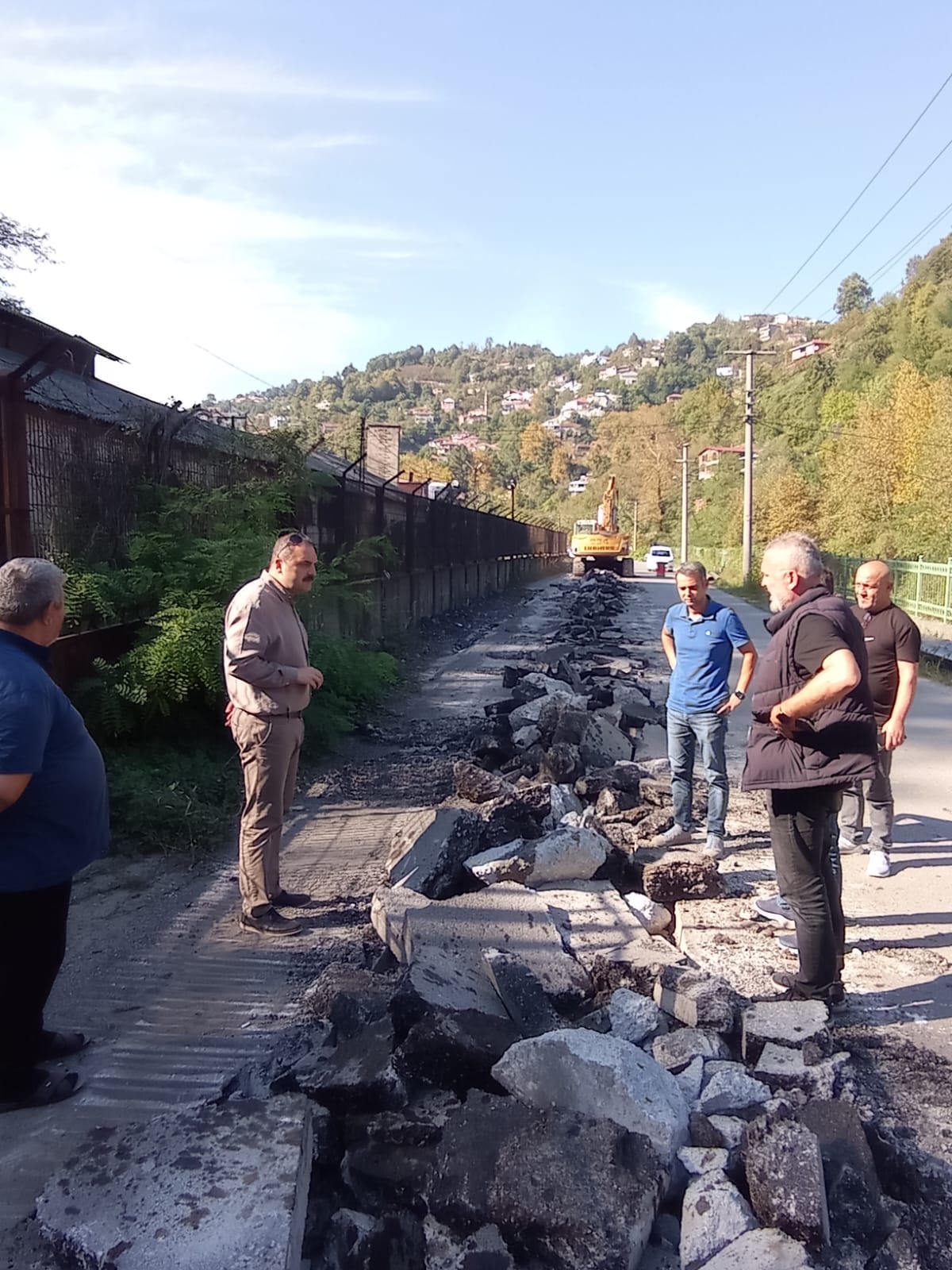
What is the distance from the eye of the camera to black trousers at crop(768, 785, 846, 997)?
3990mm

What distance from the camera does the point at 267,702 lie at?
191 inches

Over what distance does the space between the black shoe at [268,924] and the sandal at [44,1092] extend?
→ 57.9 inches

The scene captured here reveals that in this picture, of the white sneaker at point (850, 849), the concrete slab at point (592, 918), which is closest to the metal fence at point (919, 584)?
the white sneaker at point (850, 849)

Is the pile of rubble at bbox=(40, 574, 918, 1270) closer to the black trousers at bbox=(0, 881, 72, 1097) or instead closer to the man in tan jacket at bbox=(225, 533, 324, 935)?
the man in tan jacket at bbox=(225, 533, 324, 935)

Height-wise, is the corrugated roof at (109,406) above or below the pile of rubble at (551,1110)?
above

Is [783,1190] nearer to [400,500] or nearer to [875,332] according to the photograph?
[400,500]

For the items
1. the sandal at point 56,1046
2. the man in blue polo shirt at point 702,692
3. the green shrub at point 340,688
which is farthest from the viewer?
the green shrub at point 340,688

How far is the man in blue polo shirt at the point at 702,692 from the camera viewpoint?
6066mm

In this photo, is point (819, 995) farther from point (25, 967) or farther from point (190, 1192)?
point (25, 967)

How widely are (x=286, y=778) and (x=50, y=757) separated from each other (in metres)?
1.78

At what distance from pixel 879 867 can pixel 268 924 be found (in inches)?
141

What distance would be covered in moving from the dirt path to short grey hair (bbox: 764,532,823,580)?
2.74 metres

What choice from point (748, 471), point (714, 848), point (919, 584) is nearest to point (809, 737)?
point (714, 848)

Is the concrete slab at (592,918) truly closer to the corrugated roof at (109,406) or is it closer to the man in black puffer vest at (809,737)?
the man in black puffer vest at (809,737)
